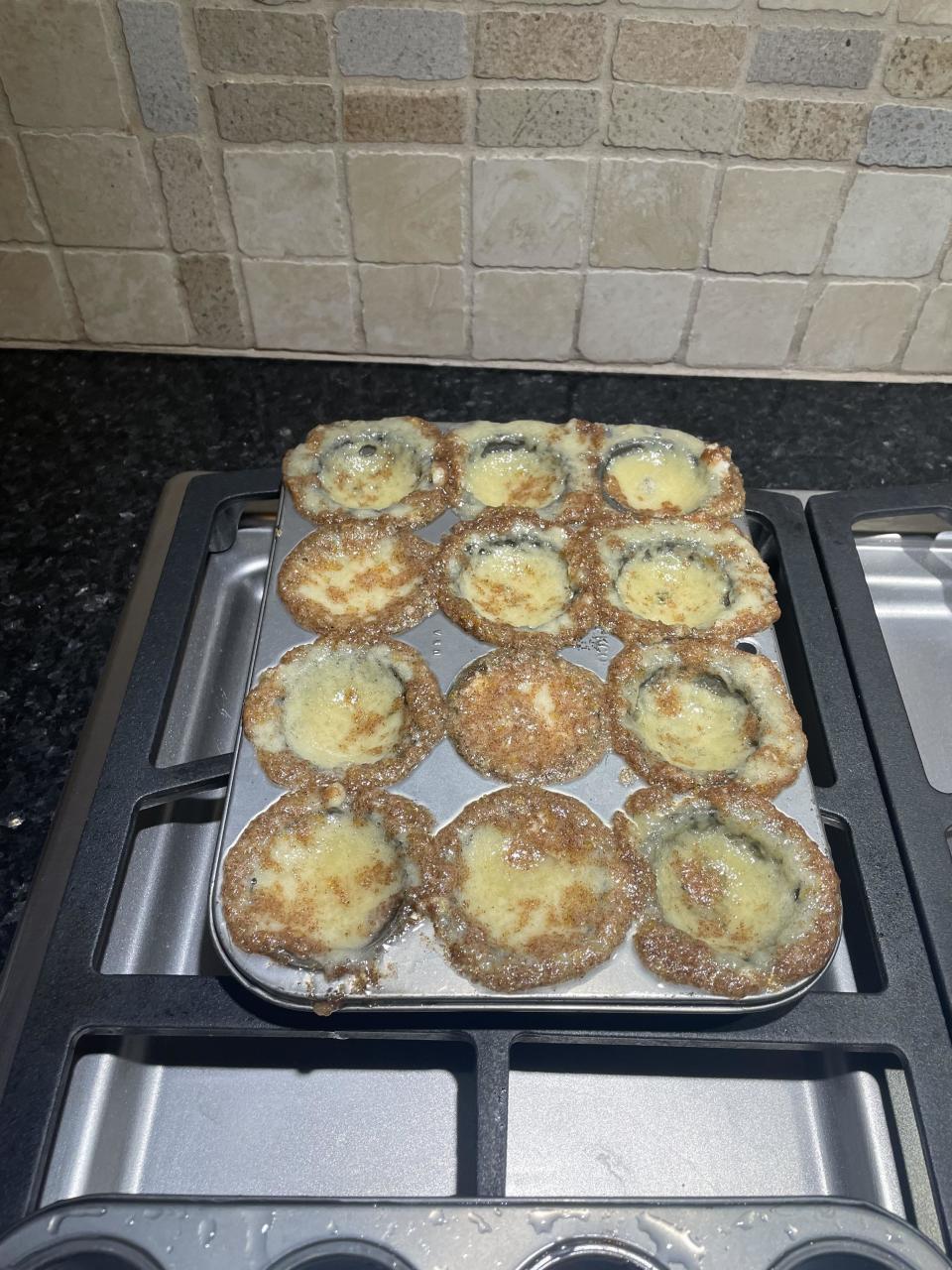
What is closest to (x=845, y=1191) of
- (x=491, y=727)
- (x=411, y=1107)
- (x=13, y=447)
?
(x=411, y=1107)

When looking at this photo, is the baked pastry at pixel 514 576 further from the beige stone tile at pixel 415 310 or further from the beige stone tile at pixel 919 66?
the beige stone tile at pixel 919 66

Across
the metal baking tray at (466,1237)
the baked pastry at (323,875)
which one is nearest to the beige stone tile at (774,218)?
the baked pastry at (323,875)

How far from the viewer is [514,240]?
130 cm

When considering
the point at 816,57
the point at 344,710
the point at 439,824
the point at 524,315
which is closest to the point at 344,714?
the point at 344,710

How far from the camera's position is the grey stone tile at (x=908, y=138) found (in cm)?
116

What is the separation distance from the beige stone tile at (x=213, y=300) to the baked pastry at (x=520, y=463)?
0.47 metres

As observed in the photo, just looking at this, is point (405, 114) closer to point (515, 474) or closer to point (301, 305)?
point (301, 305)

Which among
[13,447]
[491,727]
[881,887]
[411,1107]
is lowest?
[411,1107]

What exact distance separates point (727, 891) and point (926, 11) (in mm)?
1001

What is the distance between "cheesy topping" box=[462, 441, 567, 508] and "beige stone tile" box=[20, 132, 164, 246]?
0.59m

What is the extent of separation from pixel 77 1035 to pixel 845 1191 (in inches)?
25.8

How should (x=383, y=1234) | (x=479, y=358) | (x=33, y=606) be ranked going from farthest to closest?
(x=479, y=358) < (x=33, y=606) < (x=383, y=1234)

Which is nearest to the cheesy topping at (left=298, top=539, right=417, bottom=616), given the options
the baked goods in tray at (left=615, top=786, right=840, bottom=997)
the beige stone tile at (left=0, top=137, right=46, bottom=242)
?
the baked goods in tray at (left=615, top=786, right=840, bottom=997)

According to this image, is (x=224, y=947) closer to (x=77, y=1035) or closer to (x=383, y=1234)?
(x=77, y=1035)
